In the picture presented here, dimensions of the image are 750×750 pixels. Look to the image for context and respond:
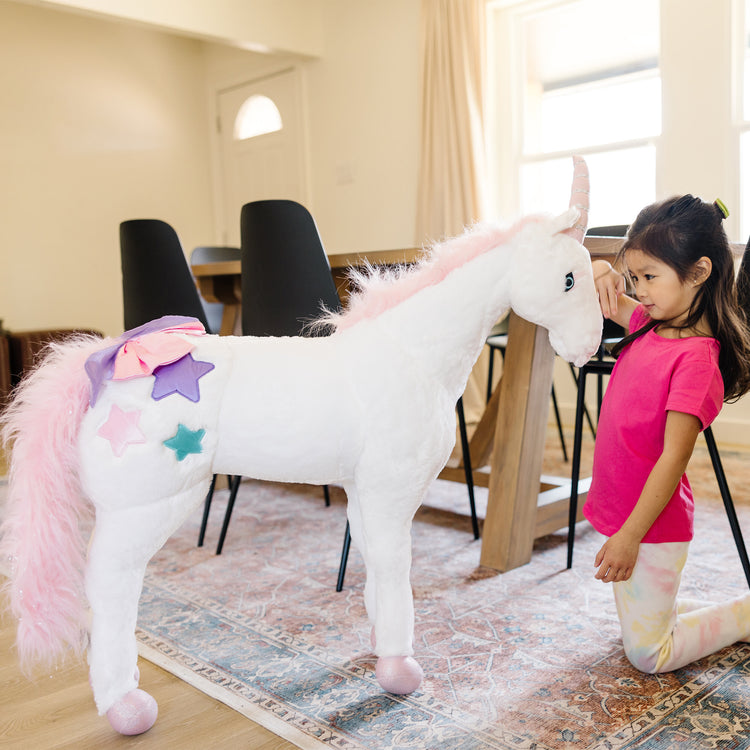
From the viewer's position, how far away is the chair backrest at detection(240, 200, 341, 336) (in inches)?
74.2

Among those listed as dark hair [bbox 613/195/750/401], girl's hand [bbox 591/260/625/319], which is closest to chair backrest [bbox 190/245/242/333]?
girl's hand [bbox 591/260/625/319]

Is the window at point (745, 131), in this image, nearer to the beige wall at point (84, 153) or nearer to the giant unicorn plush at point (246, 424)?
the giant unicorn plush at point (246, 424)

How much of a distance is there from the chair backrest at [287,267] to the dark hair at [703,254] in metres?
0.82

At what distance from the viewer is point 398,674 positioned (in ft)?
3.96

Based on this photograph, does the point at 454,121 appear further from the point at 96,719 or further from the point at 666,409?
the point at 96,719

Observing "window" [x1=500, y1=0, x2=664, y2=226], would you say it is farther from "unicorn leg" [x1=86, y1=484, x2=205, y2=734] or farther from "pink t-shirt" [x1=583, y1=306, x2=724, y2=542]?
"unicorn leg" [x1=86, y1=484, x2=205, y2=734]

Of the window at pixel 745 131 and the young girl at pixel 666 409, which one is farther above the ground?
the window at pixel 745 131

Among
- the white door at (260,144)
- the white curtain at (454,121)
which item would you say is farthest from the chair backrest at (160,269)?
the white door at (260,144)

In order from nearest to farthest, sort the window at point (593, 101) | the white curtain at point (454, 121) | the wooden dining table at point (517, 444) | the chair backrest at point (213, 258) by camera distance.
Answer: the wooden dining table at point (517, 444) < the chair backrest at point (213, 258) < the window at point (593, 101) < the white curtain at point (454, 121)

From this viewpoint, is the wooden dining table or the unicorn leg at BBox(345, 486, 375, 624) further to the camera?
the wooden dining table

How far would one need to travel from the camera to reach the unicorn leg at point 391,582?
1146 millimetres

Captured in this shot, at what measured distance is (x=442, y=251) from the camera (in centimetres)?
116

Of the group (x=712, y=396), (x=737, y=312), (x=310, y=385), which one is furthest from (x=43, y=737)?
(x=737, y=312)

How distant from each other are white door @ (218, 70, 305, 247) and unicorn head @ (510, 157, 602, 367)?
13.7 ft
